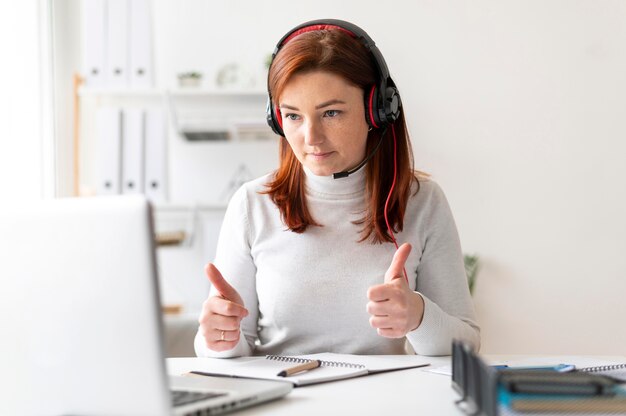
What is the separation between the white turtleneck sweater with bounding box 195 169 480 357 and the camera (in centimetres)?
146

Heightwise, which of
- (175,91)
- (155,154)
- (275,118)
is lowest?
(155,154)

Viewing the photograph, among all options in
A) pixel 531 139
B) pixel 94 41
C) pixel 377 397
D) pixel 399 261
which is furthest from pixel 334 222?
pixel 531 139

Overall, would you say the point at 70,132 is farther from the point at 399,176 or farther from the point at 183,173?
the point at 399,176

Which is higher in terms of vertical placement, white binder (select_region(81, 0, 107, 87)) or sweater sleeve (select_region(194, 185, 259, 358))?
white binder (select_region(81, 0, 107, 87))

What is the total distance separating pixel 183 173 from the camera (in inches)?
110

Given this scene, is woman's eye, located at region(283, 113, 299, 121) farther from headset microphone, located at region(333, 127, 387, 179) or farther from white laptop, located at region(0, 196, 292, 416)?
white laptop, located at region(0, 196, 292, 416)

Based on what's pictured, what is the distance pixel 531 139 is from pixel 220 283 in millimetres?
1906

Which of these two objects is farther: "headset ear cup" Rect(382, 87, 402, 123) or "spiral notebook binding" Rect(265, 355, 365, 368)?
"headset ear cup" Rect(382, 87, 402, 123)

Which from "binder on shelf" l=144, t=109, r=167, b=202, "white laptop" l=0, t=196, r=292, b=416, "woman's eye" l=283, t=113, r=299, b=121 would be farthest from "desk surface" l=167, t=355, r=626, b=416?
"binder on shelf" l=144, t=109, r=167, b=202

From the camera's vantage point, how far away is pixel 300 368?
112cm

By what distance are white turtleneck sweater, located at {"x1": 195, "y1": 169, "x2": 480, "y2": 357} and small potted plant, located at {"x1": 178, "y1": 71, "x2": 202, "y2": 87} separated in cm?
122

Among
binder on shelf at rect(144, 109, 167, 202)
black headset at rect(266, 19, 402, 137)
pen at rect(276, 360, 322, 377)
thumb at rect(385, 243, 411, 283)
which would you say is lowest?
pen at rect(276, 360, 322, 377)

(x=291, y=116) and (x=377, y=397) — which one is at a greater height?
(x=291, y=116)

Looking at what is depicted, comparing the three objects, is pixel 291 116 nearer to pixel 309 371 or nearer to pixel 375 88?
pixel 375 88
